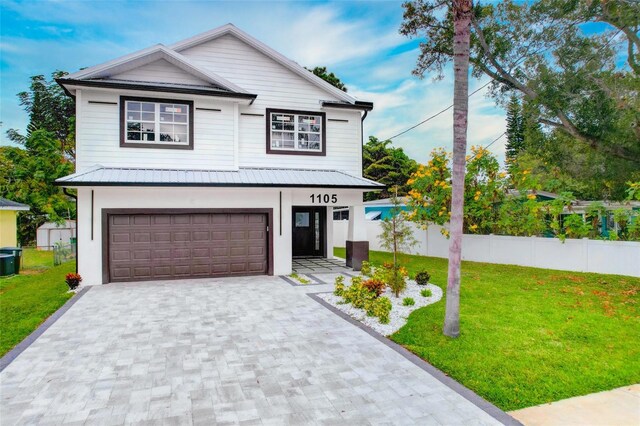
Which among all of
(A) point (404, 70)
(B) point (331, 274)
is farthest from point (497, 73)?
(B) point (331, 274)

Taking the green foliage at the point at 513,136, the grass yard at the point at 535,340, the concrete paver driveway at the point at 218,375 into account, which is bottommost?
the concrete paver driveway at the point at 218,375

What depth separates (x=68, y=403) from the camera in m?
4.14

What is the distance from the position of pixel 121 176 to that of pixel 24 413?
26.3ft

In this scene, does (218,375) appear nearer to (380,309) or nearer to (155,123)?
(380,309)

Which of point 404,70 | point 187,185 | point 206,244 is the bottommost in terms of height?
point 206,244

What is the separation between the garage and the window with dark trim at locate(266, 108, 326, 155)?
2581mm

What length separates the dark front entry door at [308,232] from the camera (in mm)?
17891

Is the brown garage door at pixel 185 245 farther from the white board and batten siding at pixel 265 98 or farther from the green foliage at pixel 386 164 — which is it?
the green foliage at pixel 386 164

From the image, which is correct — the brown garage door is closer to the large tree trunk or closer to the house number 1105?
the house number 1105

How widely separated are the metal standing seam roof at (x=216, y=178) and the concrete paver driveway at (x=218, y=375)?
380 cm

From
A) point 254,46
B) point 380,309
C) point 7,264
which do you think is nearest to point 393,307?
point 380,309

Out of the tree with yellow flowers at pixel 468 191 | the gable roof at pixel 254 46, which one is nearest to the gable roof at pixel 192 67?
the gable roof at pixel 254 46

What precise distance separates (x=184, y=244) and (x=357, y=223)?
5.70m

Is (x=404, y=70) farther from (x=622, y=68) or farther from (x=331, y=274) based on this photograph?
(x=331, y=274)
